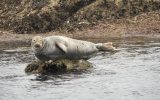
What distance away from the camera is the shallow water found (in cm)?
1334

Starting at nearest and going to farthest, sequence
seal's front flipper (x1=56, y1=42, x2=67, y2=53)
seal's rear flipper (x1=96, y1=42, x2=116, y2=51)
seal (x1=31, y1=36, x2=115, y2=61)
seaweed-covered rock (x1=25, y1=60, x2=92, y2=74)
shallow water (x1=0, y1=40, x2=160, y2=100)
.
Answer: shallow water (x1=0, y1=40, x2=160, y2=100) → seaweed-covered rock (x1=25, y1=60, x2=92, y2=74) → seal (x1=31, y1=36, x2=115, y2=61) → seal's front flipper (x1=56, y1=42, x2=67, y2=53) → seal's rear flipper (x1=96, y1=42, x2=116, y2=51)

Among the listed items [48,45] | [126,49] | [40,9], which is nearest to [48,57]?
[48,45]

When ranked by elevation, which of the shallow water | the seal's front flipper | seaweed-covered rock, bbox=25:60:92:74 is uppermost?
the seal's front flipper

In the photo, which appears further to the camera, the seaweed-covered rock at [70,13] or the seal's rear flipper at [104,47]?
the seaweed-covered rock at [70,13]

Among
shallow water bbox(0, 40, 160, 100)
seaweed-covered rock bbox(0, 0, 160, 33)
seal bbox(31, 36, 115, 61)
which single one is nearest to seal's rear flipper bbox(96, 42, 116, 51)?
shallow water bbox(0, 40, 160, 100)

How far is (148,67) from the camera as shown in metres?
17.2

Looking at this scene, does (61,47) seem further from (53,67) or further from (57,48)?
(53,67)

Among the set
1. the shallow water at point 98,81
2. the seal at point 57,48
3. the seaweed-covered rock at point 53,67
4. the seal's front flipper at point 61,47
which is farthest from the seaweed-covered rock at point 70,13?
the seaweed-covered rock at point 53,67

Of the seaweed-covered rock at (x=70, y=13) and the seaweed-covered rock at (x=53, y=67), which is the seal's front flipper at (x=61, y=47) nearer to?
the seaweed-covered rock at (x=53, y=67)

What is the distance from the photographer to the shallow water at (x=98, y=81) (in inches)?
525

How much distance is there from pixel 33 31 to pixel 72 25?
2.33 metres

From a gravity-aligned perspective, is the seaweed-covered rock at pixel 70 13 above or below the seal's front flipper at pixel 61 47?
above

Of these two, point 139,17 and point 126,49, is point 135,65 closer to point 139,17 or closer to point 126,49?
point 126,49

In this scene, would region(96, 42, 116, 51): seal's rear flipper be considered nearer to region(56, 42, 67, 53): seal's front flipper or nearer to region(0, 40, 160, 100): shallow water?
region(0, 40, 160, 100): shallow water
